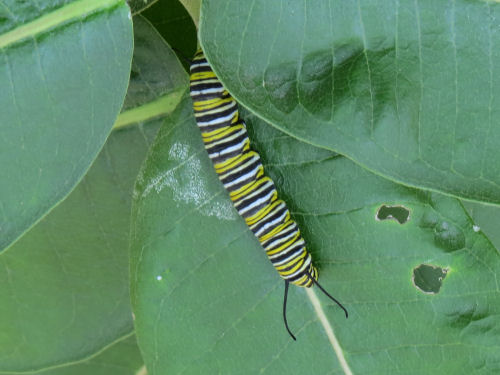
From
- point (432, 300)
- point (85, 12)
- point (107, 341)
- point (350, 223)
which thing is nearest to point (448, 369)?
point (432, 300)

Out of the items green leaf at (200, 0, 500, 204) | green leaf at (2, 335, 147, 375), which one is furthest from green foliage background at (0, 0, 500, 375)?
green leaf at (2, 335, 147, 375)

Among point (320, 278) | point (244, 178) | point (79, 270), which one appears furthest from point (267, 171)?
point (79, 270)

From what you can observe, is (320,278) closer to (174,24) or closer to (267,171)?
(267,171)

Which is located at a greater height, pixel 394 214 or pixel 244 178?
pixel 244 178

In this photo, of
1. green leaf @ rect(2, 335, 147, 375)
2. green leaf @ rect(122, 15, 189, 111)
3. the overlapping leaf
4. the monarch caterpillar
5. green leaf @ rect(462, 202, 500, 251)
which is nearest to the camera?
the monarch caterpillar

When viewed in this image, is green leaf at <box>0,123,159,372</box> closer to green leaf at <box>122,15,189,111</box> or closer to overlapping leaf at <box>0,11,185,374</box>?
overlapping leaf at <box>0,11,185,374</box>

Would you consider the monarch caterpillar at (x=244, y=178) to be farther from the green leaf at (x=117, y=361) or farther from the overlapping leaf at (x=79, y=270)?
the green leaf at (x=117, y=361)

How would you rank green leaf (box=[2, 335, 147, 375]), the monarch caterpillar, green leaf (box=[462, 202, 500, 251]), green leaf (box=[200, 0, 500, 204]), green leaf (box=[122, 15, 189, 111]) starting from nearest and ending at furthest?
green leaf (box=[200, 0, 500, 204]), the monarch caterpillar, green leaf (box=[122, 15, 189, 111]), green leaf (box=[462, 202, 500, 251]), green leaf (box=[2, 335, 147, 375])

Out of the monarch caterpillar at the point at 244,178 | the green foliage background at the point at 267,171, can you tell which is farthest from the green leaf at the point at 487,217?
the monarch caterpillar at the point at 244,178
